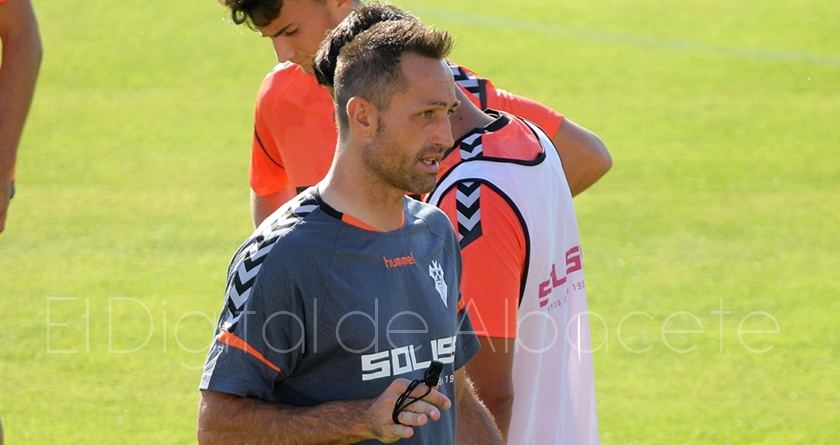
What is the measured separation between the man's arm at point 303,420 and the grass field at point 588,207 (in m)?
3.28

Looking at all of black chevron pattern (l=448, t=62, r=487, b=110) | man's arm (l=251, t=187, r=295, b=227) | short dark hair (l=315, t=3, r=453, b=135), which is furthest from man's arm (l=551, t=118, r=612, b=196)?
short dark hair (l=315, t=3, r=453, b=135)

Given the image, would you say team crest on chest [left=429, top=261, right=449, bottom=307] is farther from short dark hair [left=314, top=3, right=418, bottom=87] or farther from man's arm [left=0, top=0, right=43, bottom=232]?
man's arm [left=0, top=0, right=43, bottom=232]

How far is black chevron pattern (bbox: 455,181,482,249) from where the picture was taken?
300 centimetres

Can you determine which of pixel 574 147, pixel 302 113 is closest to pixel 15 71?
pixel 302 113

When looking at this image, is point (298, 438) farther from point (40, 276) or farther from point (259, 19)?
point (40, 276)

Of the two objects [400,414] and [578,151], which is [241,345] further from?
[578,151]

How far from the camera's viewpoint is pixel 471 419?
2941 mm

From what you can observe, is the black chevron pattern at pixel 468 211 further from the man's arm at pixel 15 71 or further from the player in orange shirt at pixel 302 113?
the man's arm at pixel 15 71

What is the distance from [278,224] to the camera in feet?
8.43

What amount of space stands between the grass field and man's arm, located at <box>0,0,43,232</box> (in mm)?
2563

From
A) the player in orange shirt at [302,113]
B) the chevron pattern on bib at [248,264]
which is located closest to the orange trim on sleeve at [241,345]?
the chevron pattern on bib at [248,264]

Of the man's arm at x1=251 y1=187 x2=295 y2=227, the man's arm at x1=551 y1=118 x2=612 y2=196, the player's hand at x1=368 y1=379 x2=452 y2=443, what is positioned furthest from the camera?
the man's arm at x1=251 y1=187 x2=295 y2=227

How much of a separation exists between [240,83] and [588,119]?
387 cm

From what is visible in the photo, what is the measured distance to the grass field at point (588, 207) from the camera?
6.16 m
